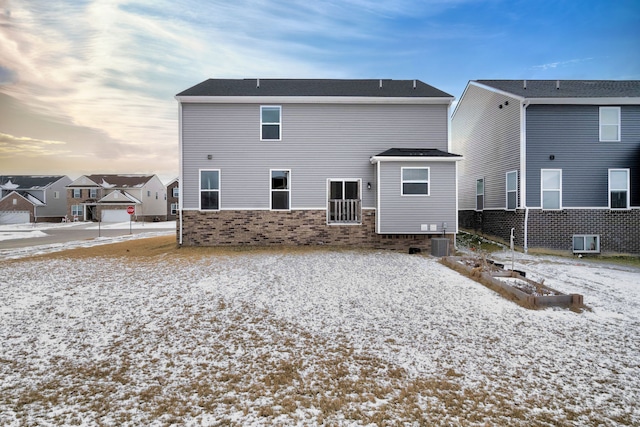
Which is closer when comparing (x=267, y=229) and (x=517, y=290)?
(x=517, y=290)

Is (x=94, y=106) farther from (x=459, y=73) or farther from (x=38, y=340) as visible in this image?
(x=459, y=73)

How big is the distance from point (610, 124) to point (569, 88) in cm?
239

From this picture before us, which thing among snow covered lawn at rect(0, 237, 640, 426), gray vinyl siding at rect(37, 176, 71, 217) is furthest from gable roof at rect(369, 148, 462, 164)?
gray vinyl siding at rect(37, 176, 71, 217)

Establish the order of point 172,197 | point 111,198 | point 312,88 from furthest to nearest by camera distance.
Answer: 1. point 172,197
2. point 111,198
3. point 312,88

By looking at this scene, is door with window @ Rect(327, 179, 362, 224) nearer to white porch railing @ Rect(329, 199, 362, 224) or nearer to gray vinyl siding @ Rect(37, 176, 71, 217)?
white porch railing @ Rect(329, 199, 362, 224)

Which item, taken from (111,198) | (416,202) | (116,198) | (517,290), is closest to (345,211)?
(416,202)

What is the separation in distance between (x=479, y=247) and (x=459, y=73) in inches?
601

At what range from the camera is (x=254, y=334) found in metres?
4.40

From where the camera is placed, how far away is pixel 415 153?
1190 centimetres

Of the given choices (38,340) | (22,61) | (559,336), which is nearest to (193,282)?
(38,340)

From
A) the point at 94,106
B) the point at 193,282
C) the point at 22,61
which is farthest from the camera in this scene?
the point at 94,106

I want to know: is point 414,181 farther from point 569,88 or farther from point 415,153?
point 569,88

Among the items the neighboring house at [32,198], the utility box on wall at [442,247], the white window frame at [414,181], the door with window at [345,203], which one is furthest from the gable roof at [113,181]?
the utility box on wall at [442,247]

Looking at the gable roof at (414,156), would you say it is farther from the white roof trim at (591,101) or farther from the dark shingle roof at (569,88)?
the dark shingle roof at (569,88)
